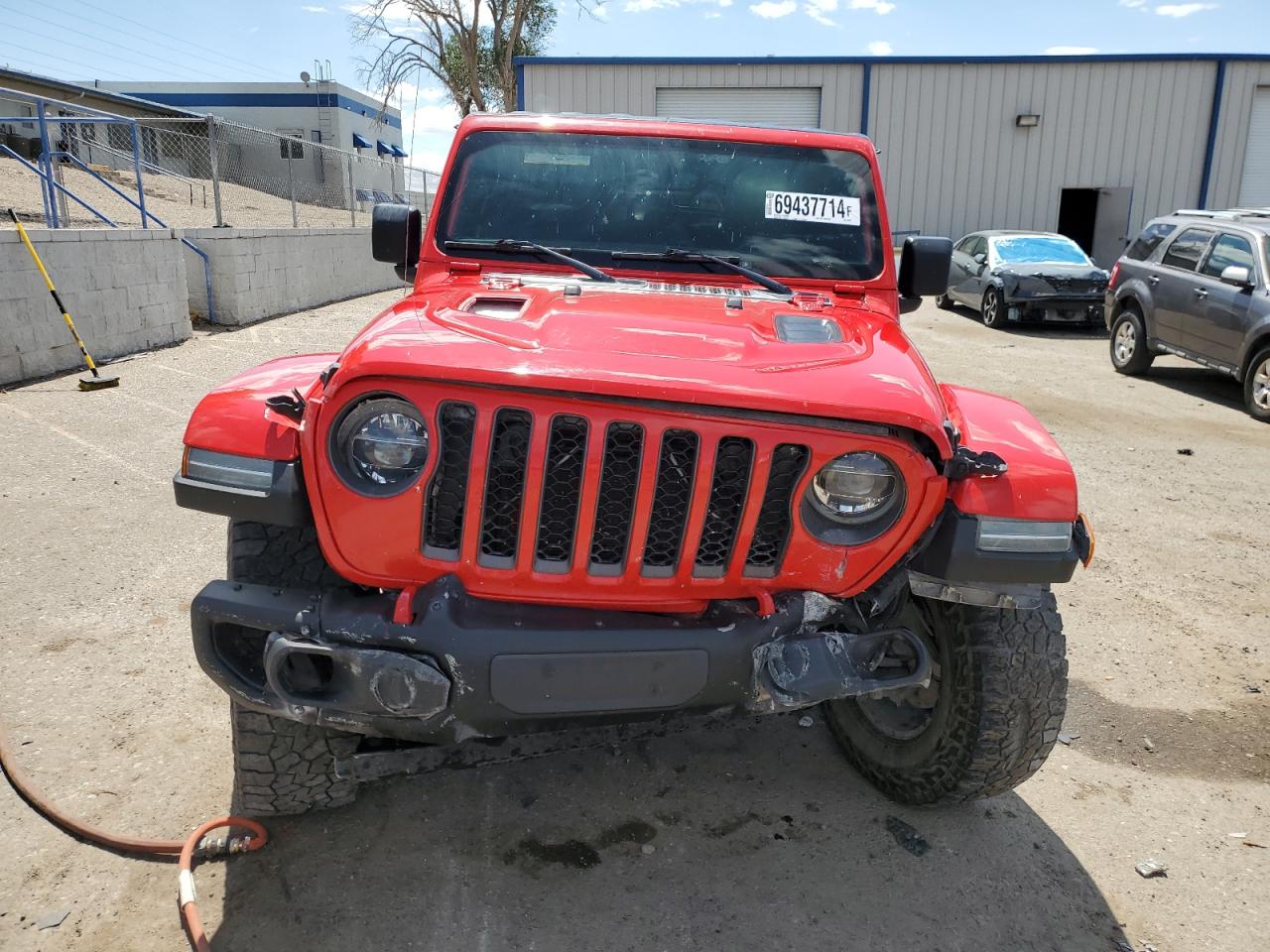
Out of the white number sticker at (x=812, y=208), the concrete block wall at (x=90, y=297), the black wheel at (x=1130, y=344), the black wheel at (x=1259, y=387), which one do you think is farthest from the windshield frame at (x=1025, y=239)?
the white number sticker at (x=812, y=208)

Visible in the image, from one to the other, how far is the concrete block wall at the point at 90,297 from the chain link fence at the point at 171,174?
Result: 1.25 m

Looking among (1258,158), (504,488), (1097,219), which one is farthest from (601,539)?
(1258,158)

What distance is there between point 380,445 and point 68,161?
41.4 ft

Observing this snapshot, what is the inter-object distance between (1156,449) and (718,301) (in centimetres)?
612

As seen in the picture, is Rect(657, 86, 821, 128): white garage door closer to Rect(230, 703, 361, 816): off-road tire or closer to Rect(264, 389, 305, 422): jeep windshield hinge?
Rect(264, 389, 305, 422): jeep windshield hinge

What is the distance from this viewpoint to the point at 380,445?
7.18 ft

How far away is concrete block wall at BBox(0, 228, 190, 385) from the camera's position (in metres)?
8.22

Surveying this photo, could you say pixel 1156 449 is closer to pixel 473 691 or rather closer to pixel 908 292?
pixel 908 292

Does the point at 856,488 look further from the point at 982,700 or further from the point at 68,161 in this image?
the point at 68,161

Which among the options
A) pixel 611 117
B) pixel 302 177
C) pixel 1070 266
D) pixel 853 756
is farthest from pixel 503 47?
pixel 853 756

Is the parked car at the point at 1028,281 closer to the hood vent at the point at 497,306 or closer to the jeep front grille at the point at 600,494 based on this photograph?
the hood vent at the point at 497,306

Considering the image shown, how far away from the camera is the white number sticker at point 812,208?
3576 millimetres

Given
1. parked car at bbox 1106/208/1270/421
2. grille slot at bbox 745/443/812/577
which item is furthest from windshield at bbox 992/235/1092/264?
grille slot at bbox 745/443/812/577

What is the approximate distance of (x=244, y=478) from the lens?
2.30 m
